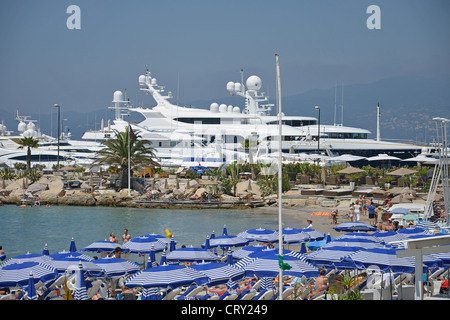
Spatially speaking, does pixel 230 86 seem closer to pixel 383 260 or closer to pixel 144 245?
pixel 144 245

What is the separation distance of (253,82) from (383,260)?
60.2 meters

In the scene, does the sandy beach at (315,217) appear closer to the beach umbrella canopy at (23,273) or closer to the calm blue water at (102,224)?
the calm blue water at (102,224)

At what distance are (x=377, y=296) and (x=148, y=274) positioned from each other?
14.9ft

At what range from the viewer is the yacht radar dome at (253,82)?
72250mm

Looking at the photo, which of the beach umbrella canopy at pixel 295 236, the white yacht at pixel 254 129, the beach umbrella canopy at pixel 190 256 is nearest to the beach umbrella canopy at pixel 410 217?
the beach umbrella canopy at pixel 295 236

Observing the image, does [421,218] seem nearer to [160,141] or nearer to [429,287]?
[429,287]

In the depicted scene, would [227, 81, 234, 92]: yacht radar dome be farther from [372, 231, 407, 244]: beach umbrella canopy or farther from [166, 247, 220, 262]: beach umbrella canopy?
[166, 247, 220, 262]: beach umbrella canopy

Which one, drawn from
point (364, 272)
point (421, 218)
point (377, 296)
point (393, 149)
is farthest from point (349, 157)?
point (377, 296)

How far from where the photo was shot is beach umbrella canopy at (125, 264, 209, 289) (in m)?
12.1

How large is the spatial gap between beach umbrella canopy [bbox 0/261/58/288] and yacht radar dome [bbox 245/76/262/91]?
60333mm

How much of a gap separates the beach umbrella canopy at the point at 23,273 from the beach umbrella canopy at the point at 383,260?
6.87 m

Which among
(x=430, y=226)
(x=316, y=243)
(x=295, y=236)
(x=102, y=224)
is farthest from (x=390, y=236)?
(x=102, y=224)

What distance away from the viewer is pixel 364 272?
15781 millimetres

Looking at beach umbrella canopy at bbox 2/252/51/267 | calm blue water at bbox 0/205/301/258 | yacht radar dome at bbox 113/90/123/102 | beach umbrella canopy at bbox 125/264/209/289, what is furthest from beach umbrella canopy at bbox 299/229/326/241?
yacht radar dome at bbox 113/90/123/102
